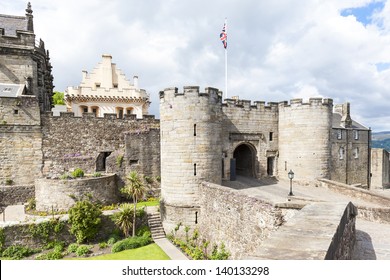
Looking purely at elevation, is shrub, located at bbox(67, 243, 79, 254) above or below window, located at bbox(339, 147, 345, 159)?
below

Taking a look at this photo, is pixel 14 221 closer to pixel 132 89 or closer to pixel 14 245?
pixel 14 245

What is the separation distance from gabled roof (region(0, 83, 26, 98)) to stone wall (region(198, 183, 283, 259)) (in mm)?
17601

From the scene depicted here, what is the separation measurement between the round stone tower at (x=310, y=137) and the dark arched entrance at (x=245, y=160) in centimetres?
339

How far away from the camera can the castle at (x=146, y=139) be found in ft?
51.0

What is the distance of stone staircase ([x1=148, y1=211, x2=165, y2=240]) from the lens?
16.4 m

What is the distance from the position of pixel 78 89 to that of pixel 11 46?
30.7ft

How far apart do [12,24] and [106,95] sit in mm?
11237

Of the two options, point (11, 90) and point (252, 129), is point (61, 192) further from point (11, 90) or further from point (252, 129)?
point (252, 129)

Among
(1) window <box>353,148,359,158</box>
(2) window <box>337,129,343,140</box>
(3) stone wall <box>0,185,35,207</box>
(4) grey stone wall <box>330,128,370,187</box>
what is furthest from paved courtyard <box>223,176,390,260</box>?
(3) stone wall <box>0,185,35,207</box>

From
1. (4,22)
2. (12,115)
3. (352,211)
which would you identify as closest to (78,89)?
(4,22)

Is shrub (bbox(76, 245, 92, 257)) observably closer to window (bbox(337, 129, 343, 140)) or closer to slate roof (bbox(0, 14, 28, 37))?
slate roof (bbox(0, 14, 28, 37))

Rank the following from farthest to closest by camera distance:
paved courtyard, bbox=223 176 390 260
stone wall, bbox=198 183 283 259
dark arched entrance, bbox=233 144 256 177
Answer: dark arched entrance, bbox=233 144 256 177
stone wall, bbox=198 183 283 259
paved courtyard, bbox=223 176 390 260

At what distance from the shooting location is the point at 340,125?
90.0 feet

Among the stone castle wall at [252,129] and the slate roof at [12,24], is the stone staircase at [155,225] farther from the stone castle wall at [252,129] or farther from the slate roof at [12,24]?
the slate roof at [12,24]
